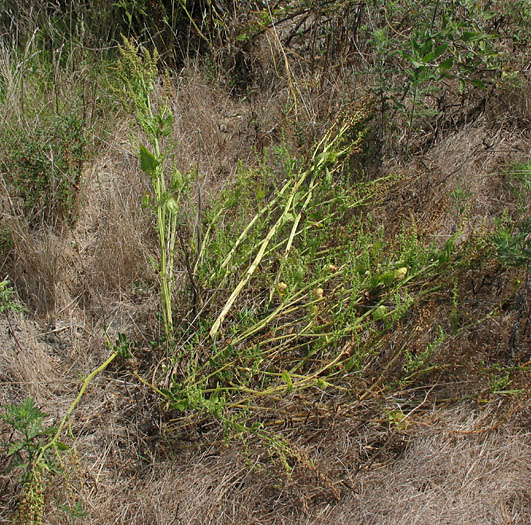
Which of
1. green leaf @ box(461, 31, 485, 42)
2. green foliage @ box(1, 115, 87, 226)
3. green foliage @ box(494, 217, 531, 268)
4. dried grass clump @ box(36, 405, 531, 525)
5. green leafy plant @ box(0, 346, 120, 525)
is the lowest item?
dried grass clump @ box(36, 405, 531, 525)

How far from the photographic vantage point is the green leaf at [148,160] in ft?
6.05

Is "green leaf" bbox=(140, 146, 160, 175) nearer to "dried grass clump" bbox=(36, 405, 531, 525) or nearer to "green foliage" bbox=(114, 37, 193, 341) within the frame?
"green foliage" bbox=(114, 37, 193, 341)

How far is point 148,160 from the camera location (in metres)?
Result: 1.86

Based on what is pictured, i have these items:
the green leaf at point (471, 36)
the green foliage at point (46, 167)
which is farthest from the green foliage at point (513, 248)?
the green foliage at point (46, 167)

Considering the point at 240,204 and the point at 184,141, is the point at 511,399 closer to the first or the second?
A: the point at 240,204

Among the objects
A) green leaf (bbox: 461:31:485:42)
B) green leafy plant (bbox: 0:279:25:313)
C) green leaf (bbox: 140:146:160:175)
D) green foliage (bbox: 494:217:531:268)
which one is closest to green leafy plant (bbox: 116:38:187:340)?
green leaf (bbox: 140:146:160:175)

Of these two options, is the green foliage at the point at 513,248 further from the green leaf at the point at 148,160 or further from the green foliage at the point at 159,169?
the green leaf at the point at 148,160

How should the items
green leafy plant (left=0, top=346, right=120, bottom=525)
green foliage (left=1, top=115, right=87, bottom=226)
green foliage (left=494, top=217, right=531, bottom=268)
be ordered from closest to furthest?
green leafy plant (left=0, top=346, right=120, bottom=525) → green foliage (left=494, top=217, right=531, bottom=268) → green foliage (left=1, top=115, right=87, bottom=226)

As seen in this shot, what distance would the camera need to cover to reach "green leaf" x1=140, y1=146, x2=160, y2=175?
6.05 ft

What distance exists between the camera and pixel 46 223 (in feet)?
Result: 8.55

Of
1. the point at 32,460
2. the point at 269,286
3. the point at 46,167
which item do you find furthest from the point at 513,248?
the point at 46,167

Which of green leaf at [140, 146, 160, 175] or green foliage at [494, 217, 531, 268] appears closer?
green leaf at [140, 146, 160, 175]

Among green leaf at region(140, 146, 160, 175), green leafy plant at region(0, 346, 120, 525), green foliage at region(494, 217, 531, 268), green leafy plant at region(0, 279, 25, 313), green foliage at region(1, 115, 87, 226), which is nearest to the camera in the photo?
green leafy plant at region(0, 346, 120, 525)

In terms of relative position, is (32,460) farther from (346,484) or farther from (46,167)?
(46,167)
